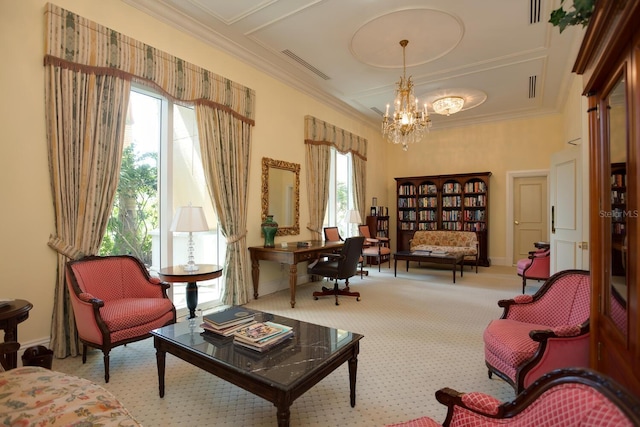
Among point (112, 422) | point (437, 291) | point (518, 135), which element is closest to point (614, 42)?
point (112, 422)

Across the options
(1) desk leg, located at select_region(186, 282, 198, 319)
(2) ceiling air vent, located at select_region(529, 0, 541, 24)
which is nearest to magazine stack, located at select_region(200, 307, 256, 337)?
(1) desk leg, located at select_region(186, 282, 198, 319)

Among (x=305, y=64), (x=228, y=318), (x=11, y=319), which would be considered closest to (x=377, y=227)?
(x=305, y=64)

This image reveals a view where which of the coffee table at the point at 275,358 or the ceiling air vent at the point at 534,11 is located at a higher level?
the ceiling air vent at the point at 534,11

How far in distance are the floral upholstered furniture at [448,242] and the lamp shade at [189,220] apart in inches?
190

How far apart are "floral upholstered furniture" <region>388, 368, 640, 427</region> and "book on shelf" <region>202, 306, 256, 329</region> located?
1.39 meters

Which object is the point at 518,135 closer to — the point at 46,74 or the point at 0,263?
the point at 46,74

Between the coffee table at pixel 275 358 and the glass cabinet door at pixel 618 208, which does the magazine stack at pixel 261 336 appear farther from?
the glass cabinet door at pixel 618 208

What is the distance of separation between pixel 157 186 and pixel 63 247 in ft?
4.00

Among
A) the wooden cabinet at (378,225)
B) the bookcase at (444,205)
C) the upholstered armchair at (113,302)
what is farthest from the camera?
the wooden cabinet at (378,225)

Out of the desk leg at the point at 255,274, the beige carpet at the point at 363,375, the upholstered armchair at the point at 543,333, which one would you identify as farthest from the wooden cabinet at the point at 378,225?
the upholstered armchair at the point at 543,333

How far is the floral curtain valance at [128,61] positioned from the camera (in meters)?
2.80

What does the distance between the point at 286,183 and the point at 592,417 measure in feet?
15.8

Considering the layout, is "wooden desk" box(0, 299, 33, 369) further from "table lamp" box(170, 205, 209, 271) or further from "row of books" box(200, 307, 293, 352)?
"table lamp" box(170, 205, 209, 271)

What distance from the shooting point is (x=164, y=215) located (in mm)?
3818
